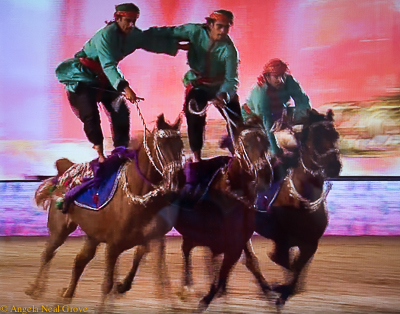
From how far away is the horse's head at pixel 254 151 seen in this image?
255cm

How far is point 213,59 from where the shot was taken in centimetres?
267

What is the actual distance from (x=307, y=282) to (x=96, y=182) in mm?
1356

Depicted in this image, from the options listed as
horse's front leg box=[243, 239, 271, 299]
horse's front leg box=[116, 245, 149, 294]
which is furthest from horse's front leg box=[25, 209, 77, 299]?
horse's front leg box=[243, 239, 271, 299]

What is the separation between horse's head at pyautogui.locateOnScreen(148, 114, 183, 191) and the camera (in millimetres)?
2461

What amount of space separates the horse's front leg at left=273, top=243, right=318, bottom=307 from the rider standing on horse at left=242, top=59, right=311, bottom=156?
74 cm

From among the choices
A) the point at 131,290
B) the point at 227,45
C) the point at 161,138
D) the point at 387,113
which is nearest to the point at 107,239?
the point at 131,290

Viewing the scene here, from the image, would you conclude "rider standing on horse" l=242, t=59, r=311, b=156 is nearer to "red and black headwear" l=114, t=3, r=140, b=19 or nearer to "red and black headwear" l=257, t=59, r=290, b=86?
"red and black headwear" l=257, t=59, r=290, b=86

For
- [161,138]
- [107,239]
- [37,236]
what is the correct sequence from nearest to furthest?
[161,138] < [107,239] < [37,236]

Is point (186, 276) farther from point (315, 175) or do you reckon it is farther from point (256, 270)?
point (315, 175)

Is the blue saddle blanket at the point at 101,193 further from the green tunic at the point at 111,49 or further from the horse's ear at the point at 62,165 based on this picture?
the green tunic at the point at 111,49

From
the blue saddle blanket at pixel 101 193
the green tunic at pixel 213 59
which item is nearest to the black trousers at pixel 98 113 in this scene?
the blue saddle blanket at pixel 101 193

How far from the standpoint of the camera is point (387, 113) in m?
2.70

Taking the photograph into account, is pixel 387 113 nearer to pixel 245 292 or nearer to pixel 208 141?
pixel 208 141

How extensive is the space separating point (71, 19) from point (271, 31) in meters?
1.22
